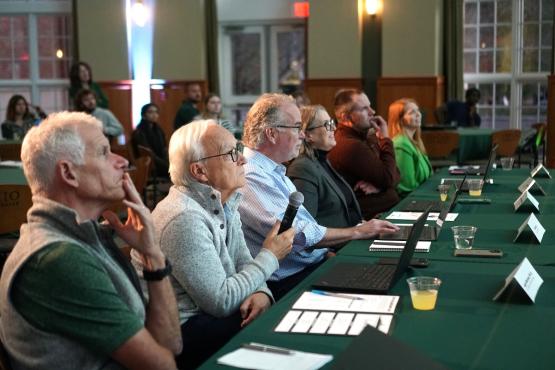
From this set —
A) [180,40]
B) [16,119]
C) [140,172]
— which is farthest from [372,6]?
[140,172]

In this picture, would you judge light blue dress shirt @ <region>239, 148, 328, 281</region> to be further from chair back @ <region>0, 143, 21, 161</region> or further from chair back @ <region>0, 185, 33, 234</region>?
chair back @ <region>0, 143, 21, 161</region>

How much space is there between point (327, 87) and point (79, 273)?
9.47 metres

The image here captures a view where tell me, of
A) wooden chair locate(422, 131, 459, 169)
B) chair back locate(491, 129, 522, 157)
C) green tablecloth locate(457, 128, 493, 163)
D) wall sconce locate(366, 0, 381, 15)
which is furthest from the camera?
wall sconce locate(366, 0, 381, 15)

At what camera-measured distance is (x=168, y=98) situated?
1134cm

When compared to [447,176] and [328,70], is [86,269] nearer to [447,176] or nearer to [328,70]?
[447,176]

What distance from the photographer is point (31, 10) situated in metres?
11.5

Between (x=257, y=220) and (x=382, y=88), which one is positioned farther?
(x=382, y=88)

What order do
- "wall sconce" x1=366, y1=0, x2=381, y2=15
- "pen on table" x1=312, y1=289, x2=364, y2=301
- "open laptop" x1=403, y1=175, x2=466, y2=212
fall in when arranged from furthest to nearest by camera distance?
"wall sconce" x1=366, y1=0, x2=381, y2=15 < "open laptop" x1=403, y1=175, x2=466, y2=212 < "pen on table" x1=312, y1=289, x2=364, y2=301

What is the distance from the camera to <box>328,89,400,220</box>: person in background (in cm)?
443

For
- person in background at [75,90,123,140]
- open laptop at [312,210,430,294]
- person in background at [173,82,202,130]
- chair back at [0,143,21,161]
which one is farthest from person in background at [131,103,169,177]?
open laptop at [312,210,430,294]

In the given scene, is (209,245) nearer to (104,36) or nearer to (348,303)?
(348,303)

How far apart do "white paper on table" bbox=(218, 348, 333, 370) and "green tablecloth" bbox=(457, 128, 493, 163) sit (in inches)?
271

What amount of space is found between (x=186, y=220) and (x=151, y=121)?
636cm

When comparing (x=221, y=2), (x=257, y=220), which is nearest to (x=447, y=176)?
(x=257, y=220)
